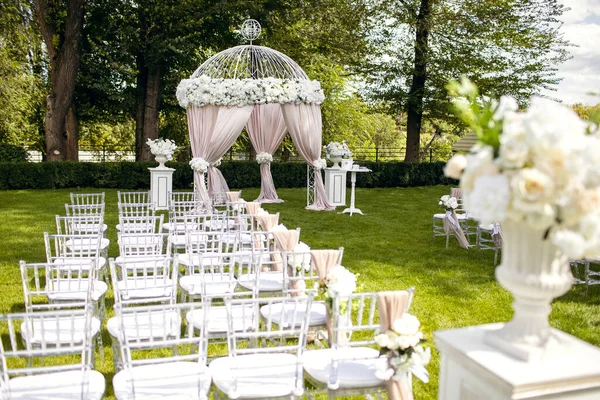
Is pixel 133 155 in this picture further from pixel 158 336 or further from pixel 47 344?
pixel 158 336

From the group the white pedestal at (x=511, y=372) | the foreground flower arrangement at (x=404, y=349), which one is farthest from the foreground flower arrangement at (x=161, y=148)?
the white pedestal at (x=511, y=372)

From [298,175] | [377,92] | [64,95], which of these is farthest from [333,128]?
[64,95]

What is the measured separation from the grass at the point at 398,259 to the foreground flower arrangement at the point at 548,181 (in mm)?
2664

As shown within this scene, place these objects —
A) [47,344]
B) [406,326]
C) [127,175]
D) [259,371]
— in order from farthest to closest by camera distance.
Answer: [127,175], [47,344], [259,371], [406,326]

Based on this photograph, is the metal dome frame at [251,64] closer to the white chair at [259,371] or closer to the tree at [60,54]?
the tree at [60,54]

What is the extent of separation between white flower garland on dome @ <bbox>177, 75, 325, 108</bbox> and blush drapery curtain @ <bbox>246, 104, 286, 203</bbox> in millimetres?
2183

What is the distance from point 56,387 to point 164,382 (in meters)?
0.55

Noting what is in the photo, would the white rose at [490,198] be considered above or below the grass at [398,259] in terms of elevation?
above

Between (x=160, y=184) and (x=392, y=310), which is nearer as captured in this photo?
(x=392, y=310)

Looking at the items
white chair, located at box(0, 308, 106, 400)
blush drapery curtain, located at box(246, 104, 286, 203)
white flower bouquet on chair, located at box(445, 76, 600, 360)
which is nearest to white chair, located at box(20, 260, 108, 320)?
white chair, located at box(0, 308, 106, 400)

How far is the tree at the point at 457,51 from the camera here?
20.0m

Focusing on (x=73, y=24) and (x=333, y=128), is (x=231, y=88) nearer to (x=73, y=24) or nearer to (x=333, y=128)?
(x=73, y=24)

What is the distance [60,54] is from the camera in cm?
1681

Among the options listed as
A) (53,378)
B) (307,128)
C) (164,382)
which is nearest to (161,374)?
(164,382)
